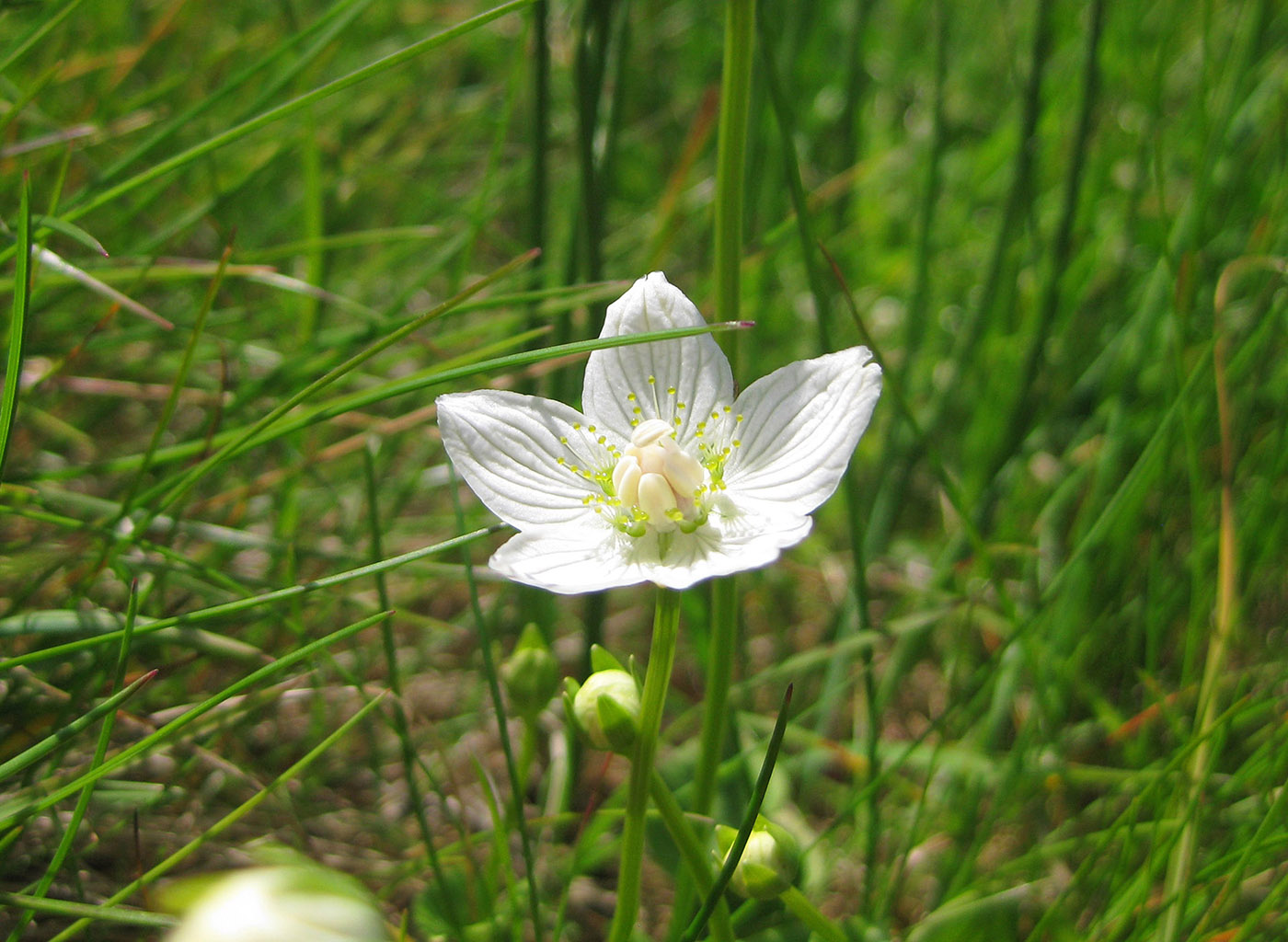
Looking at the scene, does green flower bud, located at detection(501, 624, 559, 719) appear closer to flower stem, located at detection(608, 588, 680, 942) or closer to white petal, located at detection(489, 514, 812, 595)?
white petal, located at detection(489, 514, 812, 595)

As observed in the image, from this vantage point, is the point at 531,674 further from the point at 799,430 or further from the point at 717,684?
the point at 799,430

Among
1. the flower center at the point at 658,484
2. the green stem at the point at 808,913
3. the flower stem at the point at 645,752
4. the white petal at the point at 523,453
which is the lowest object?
the green stem at the point at 808,913

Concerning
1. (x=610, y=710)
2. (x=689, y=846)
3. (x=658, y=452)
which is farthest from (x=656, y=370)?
(x=689, y=846)

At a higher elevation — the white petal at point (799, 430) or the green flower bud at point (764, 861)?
the white petal at point (799, 430)

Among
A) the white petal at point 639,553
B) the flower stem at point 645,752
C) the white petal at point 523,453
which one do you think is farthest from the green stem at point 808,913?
the white petal at point 523,453

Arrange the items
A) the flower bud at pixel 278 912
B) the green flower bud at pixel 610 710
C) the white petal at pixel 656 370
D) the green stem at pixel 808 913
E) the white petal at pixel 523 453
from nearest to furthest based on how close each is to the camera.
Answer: the flower bud at pixel 278 912 → the green flower bud at pixel 610 710 → the green stem at pixel 808 913 → the white petal at pixel 523 453 → the white petal at pixel 656 370

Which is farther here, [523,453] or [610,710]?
[523,453]

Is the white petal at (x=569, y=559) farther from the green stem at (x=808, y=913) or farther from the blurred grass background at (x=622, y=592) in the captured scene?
the green stem at (x=808, y=913)

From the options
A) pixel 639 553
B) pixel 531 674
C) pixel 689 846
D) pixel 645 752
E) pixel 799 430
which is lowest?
pixel 689 846
